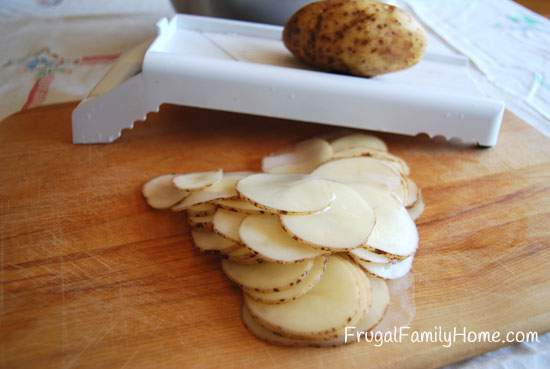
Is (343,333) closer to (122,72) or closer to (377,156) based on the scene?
(377,156)

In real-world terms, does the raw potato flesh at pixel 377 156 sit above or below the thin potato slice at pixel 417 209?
above

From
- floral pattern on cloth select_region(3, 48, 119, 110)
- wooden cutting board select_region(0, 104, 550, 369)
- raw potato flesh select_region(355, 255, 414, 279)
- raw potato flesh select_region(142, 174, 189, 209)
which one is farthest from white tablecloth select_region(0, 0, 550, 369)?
raw potato flesh select_region(355, 255, 414, 279)

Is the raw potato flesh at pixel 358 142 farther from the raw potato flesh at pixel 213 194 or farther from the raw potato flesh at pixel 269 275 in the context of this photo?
the raw potato flesh at pixel 269 275

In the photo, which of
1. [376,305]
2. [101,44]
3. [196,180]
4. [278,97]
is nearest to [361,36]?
[278,97]

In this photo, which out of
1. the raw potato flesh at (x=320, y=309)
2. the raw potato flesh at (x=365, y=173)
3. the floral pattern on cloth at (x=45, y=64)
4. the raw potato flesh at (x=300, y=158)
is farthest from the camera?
the floral pattern on cloth at (x=45, y=64)

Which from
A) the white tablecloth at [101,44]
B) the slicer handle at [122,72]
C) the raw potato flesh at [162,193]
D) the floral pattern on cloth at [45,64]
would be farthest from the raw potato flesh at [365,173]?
the floral pattern on cloth at [45,64]

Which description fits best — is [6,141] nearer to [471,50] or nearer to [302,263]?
[302,263]

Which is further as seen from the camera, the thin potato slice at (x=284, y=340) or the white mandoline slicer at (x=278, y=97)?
the white mandoline slicer at (x=278, y=97)
